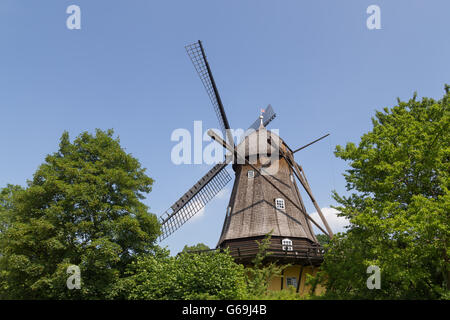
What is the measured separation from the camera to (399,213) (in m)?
12.6

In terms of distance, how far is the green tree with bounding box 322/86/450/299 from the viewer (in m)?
11.6

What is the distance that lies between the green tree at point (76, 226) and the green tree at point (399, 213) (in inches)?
405

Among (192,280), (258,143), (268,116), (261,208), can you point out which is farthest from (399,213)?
(268,116)

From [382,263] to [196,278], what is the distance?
23.5 ft

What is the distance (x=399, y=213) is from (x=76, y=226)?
14426mm

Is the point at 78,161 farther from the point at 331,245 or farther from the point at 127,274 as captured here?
the point at 331,245

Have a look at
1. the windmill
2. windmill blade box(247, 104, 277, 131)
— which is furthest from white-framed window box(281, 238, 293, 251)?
windmill blade box(247, 104, 277, 131)

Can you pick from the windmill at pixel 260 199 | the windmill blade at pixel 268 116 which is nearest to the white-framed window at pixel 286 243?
the windmill at pixel 260 199

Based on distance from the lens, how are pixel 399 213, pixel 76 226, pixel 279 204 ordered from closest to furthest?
pixel 399 213, pixel 76 226, pixel 279 204

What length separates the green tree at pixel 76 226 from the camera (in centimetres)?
1588

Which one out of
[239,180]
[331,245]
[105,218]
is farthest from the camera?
[239,180]

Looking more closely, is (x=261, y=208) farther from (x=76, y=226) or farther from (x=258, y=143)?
(x=76, y=226)

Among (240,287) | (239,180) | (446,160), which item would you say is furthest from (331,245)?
(239,180)
